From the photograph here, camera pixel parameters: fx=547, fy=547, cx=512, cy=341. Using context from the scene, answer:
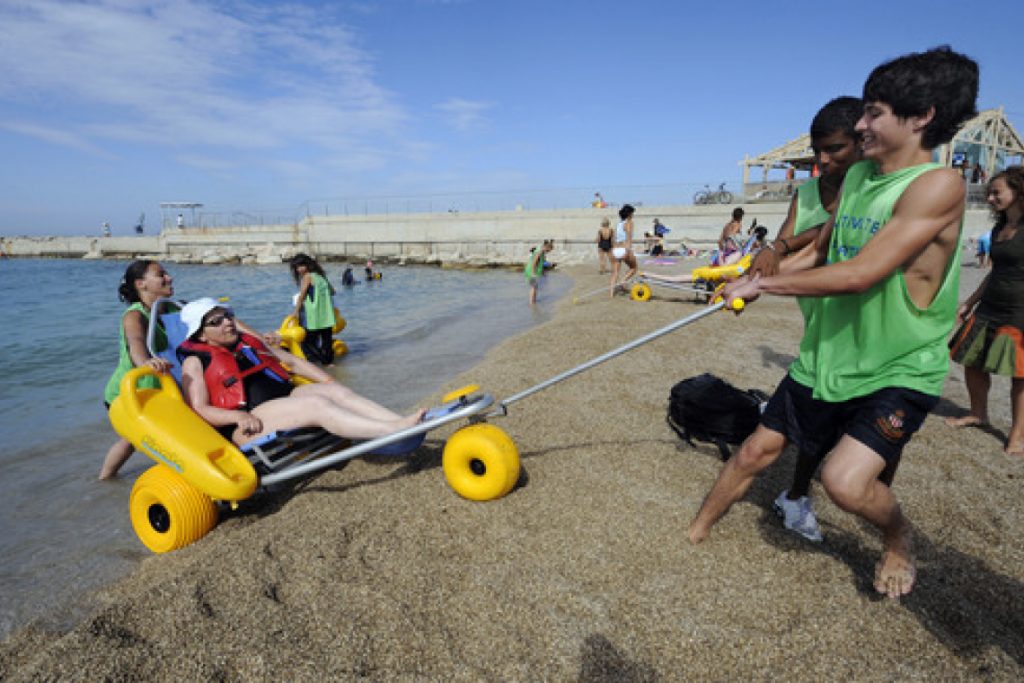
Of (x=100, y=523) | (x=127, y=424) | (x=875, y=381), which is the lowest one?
(x=100, y=523)

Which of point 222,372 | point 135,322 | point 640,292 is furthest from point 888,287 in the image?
→ point 640,292

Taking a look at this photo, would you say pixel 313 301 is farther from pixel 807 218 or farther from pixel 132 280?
pixel 807 218

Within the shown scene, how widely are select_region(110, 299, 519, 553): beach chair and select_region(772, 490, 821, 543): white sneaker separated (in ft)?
5.05

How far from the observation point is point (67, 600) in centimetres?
305

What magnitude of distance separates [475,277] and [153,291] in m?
21.2

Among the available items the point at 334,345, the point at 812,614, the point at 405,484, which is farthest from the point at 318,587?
the point at 334,345

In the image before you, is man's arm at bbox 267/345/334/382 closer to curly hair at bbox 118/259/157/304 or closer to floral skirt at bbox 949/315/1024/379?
curly hair at bbox 118/259/157/304

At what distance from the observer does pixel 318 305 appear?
8141 millimetres

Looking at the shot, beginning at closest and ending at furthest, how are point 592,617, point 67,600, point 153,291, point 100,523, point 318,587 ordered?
point 592,617 < point 318,587 < point 67,600 < point 100,523 < point 153,291

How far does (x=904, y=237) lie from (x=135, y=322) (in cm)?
471

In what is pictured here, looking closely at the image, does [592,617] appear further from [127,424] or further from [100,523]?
[100,523]

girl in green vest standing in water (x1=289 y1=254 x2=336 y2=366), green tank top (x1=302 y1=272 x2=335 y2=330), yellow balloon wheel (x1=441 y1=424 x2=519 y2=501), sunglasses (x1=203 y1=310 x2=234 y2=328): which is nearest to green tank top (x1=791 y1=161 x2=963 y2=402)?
yellow balloon wheel (x1=441 y1=424 x2=519 y2=501)

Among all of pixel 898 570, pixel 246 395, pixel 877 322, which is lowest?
pixel 898 570

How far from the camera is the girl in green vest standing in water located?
8000 mm
